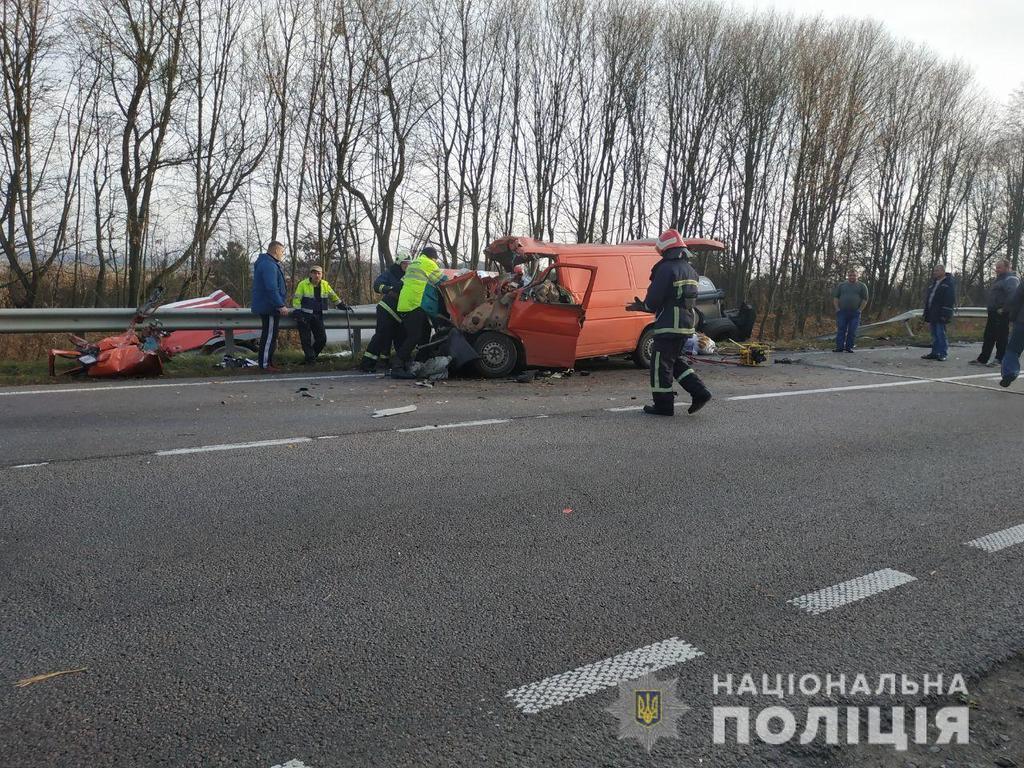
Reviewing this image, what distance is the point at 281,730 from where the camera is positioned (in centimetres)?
220

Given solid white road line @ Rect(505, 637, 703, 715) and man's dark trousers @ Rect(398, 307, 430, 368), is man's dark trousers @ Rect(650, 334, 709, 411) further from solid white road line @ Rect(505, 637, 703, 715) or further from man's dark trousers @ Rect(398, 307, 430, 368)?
solid white road line @ Rect(505, 637, 703, 715)

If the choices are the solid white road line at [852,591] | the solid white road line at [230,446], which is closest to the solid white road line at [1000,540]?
the solid white road line at [852,591]

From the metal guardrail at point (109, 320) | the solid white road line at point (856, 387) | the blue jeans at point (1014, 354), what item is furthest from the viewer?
the metal guardrail at point (109, 320)

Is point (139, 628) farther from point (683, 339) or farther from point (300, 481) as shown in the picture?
point (683, 339)

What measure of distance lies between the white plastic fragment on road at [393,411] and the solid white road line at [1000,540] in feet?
16.5

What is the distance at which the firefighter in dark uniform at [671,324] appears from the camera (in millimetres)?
7453

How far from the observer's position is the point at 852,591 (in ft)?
10.7

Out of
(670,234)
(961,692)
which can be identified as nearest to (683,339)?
(670,234)

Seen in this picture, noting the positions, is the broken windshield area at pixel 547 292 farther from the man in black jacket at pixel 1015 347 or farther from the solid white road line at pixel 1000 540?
the solid white road line at pixel 1000 540

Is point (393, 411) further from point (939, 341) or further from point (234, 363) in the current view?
point (939, 341)

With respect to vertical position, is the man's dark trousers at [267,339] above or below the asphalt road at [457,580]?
above

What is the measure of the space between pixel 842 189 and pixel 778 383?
79.2 feet

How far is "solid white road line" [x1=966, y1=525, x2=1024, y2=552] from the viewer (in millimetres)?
3840

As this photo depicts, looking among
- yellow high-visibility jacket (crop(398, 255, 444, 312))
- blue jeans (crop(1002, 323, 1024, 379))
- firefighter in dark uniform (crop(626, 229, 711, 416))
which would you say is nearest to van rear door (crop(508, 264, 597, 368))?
yellow high-visibility jacket (crop(398, 255, 444, 312))
